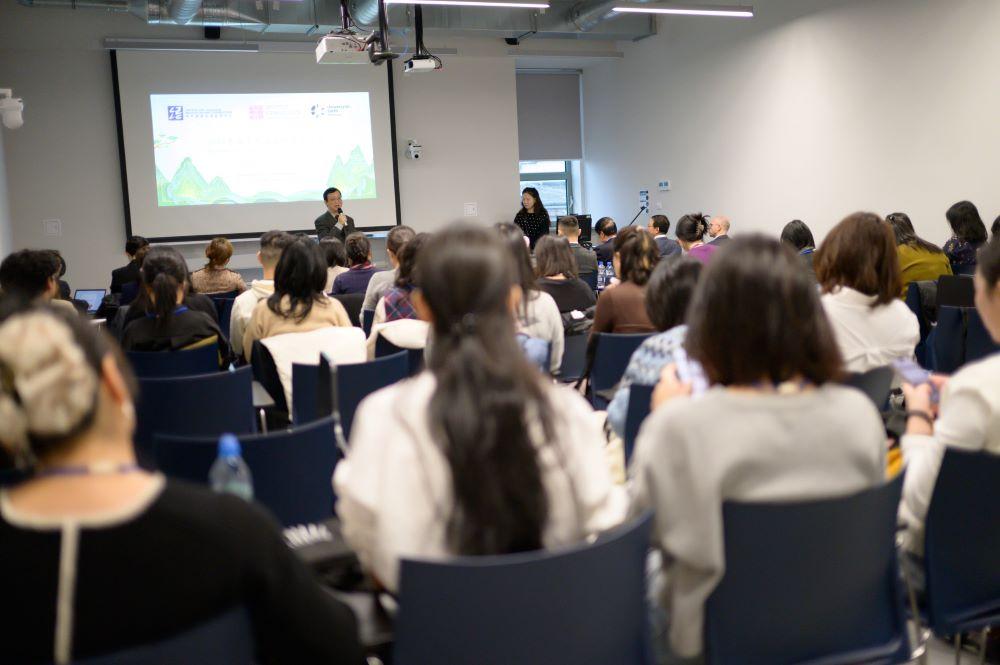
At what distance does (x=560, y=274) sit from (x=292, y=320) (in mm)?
1762

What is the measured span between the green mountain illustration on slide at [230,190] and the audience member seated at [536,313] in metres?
7.01

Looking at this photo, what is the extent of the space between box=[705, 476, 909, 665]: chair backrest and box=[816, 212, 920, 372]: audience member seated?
5.29ft

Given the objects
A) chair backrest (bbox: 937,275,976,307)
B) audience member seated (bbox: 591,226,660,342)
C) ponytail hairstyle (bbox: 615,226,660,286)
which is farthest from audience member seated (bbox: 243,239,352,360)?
chair backrest (bbox: 937,275,976,307)

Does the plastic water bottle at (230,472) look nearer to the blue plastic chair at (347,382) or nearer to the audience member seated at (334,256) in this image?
the blue plastic chair at (347,382)

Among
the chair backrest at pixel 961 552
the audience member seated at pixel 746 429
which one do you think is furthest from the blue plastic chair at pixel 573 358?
the audience member seated at pixel 746 429

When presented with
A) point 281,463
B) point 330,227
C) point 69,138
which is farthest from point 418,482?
point 69,138

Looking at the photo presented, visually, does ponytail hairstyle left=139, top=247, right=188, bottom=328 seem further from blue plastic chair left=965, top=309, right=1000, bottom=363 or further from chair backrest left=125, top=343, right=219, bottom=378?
blue plastic chair left=965, top=309, right=1000, bottom=363

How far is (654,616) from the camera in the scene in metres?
1.67

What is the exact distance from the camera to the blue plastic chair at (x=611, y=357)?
11.9 feet

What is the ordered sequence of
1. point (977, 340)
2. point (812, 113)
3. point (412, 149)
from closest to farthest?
point (977, 340) < point (812, 113) < point (412, 149)

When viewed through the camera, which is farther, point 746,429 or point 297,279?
point 297,279

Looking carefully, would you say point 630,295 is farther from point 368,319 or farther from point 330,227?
point 330,227

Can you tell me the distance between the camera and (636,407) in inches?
98.7

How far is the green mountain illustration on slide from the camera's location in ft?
32.9
